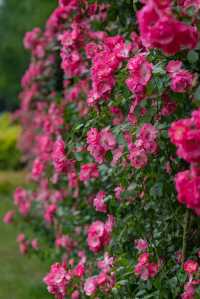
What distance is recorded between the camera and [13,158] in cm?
1511

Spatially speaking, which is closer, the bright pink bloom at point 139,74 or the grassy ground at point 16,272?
the bright pink bloom at point 139,74

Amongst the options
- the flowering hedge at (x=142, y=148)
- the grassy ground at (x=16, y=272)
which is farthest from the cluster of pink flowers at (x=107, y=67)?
the grassy ground at (x=16, y=272)

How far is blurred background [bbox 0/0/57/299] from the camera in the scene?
20.5 feet

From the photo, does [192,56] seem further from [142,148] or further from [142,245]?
[142,245]

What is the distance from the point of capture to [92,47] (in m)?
3.04

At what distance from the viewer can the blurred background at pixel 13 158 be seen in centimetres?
625

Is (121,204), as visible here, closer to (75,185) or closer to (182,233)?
(182,233)

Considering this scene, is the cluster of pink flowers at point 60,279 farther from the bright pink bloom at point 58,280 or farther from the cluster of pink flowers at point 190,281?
the cluster of pink flowers at point 190,281

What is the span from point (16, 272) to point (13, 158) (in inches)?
332

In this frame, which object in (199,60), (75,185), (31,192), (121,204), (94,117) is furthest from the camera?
(31,192)

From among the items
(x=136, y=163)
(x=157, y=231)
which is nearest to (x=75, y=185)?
(x=157, y=231)

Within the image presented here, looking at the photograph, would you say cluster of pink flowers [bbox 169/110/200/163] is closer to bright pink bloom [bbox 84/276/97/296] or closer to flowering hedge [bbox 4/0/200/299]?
flowering hedge [bbox 4/0/200/299]

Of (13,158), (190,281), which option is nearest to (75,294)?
(190,281)

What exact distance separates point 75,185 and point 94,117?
1590 millimetres
